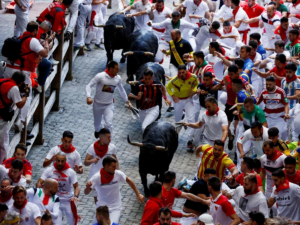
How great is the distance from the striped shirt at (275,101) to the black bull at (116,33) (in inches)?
215

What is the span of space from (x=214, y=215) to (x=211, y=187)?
0.43 m

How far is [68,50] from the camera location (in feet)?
54.5

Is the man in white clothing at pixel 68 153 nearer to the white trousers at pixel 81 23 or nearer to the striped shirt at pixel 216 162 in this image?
the striped shirt at pixel 216 162

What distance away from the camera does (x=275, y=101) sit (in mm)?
12617

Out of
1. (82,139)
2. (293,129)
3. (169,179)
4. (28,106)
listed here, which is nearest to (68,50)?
(82,139)

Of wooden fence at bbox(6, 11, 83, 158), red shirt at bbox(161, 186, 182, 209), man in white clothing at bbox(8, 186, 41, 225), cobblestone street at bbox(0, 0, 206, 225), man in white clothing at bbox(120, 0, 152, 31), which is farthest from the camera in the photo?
man in white clothing at bbox(120, 0, 152, 31)

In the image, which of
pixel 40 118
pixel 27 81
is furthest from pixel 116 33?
pixel 27 81

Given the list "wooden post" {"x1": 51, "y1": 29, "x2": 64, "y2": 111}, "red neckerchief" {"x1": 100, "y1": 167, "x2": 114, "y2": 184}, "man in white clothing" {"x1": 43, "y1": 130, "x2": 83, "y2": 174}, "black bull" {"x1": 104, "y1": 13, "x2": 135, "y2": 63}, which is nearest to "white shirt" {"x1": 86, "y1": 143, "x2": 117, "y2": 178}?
"man in white clothing" {"x1": 43, "y1": 130, "x2": 83, "y2": 174}

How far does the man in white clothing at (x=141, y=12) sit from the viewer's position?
57.5 feet

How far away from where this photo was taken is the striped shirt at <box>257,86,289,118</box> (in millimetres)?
12594

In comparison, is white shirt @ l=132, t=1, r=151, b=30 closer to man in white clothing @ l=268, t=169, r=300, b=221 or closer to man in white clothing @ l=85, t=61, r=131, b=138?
man in white clothing @ l=85, t=61, r=131, b=138

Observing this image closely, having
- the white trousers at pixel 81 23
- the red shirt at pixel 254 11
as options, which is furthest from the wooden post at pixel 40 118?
the red shirt at pixel 254 11

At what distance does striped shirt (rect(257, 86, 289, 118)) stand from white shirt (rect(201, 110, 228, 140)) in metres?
1.09

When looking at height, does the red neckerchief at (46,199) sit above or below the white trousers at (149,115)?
above
